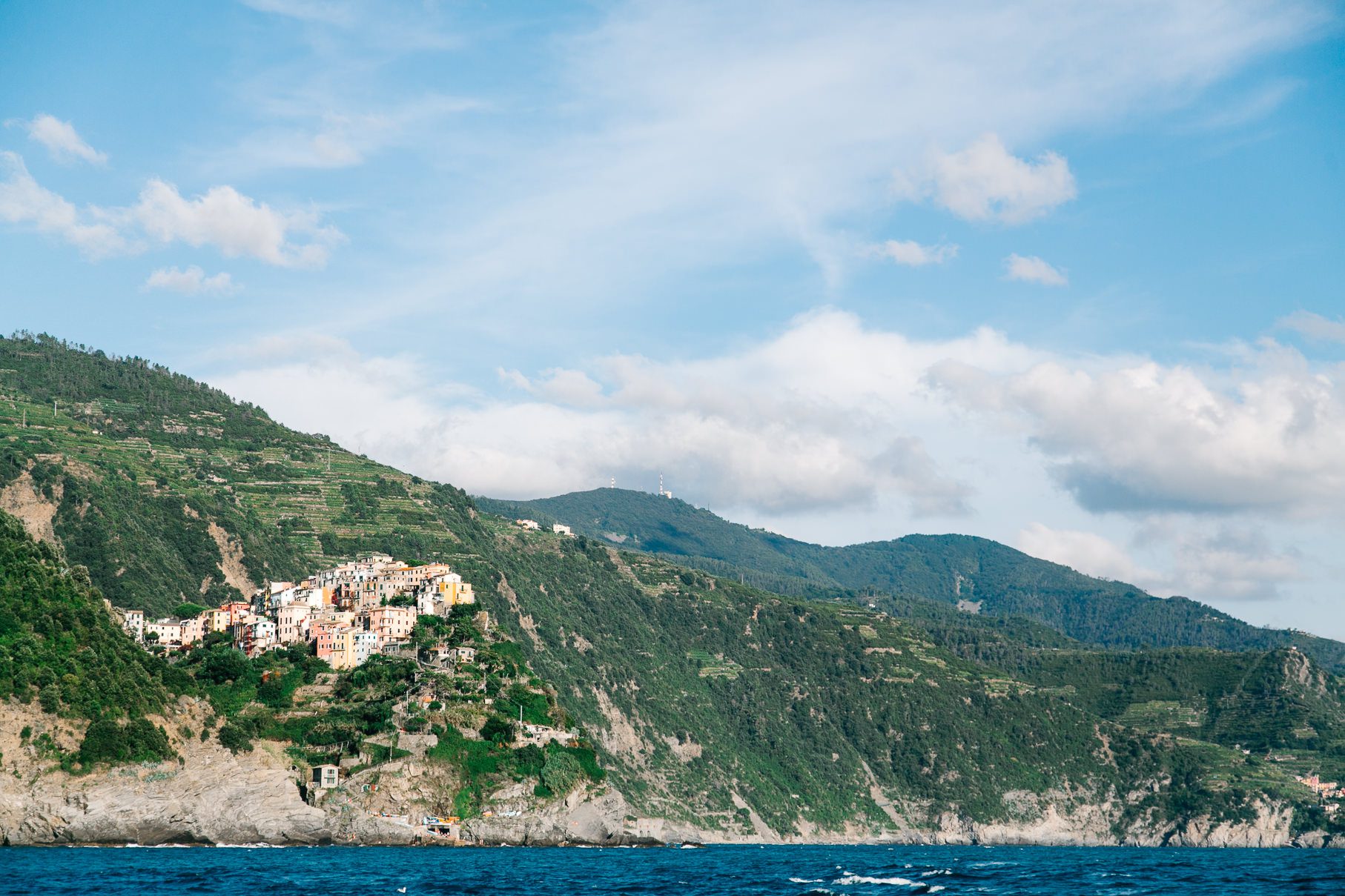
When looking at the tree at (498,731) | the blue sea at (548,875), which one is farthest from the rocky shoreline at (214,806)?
the tree at (498,731)

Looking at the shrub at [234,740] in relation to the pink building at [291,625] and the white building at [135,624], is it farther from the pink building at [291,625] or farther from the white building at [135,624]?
the white building at [135,624]

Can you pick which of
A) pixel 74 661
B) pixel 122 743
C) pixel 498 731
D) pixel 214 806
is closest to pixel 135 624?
pixel 74 661

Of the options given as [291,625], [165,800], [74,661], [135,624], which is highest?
[291,625]

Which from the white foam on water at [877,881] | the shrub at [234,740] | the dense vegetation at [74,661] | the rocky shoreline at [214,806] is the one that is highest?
the dense vegetation at [74,661]

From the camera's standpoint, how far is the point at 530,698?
636ft

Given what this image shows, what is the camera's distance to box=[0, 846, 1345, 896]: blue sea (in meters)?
106

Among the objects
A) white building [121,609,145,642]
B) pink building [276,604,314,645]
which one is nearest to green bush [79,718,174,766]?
white building [121,609,145,642]

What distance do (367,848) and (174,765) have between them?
23.1 meters

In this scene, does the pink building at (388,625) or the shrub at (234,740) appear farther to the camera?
the pink building at (388,625)

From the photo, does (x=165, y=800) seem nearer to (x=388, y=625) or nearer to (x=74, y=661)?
(x=74, y=661)

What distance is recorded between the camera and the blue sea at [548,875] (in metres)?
106

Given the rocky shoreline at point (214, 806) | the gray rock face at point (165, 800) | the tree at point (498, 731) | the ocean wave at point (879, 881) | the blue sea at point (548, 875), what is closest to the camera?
the blue sea at point (548, 875)

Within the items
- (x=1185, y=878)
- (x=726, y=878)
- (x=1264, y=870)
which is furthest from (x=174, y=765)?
(x=1264, y=870)

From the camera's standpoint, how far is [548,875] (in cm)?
12556
